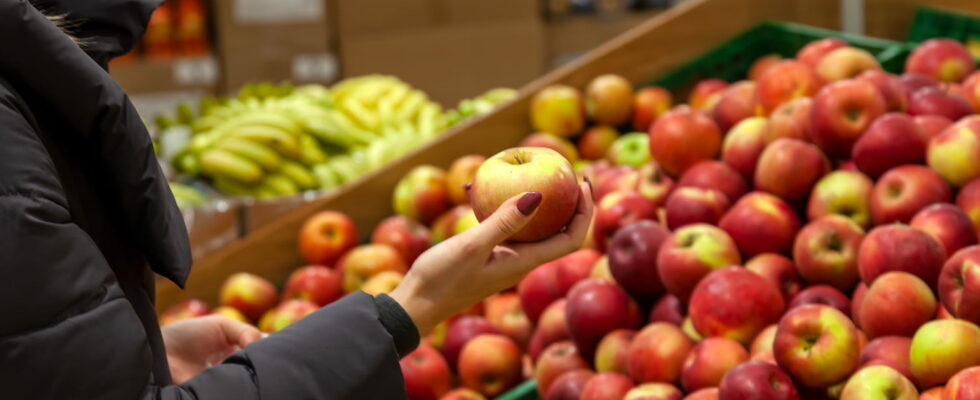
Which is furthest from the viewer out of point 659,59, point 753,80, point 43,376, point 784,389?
point 659,59

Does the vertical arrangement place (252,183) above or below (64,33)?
below

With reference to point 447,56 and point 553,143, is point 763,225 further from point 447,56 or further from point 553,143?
point 447,56

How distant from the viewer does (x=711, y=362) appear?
61.8 inches

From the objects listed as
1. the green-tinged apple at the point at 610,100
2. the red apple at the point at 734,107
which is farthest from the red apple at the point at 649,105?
the red apple at the point at 734,107

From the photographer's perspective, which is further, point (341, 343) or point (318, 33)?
point (318, 33)

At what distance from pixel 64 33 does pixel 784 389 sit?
3.15ft

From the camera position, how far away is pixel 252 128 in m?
3.41

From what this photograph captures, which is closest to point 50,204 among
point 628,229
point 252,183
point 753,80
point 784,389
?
point 784,389

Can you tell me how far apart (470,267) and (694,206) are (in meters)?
0.91

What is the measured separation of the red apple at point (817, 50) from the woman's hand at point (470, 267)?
4.46 ft

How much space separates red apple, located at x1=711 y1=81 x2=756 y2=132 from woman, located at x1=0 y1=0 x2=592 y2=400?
3.60ft

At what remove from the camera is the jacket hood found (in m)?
1.05

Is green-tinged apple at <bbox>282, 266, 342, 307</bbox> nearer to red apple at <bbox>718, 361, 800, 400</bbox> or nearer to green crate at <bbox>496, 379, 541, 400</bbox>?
green crate at <bbox>496, 379, 541, 400</bbox>

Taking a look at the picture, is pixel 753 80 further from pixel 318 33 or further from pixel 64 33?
pixel 318 33
